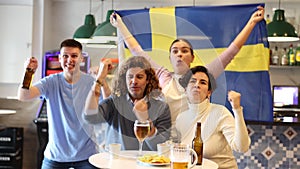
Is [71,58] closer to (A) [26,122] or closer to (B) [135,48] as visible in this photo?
(B) [135,48]

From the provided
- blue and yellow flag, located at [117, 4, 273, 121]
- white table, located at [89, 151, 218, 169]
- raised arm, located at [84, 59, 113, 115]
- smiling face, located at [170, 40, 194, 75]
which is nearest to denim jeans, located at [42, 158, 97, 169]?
white table, located at [89, 151, 218, 169]

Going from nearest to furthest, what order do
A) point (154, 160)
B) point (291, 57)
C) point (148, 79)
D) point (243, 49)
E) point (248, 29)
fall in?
1. point (154, 160)
2. point (148, 79)
3. point (248, 29)
4. point (243, 49)
5. point (291, 57)

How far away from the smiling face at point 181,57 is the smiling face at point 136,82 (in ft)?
0.67

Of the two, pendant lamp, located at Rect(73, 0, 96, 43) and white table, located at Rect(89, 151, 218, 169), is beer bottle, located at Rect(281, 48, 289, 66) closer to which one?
pendant lamp, located at Rect(73, 0, 96, 43)

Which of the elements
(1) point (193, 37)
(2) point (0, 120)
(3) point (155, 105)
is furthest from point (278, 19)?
(2) point (0, 120)

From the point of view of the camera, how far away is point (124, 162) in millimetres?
2291

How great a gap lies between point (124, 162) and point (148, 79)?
0.47m

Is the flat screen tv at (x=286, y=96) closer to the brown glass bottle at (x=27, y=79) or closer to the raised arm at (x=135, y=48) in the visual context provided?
the raised arm at (x=135, y=48)

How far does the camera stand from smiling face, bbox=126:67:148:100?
2.36 meters

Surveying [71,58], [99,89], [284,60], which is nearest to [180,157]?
[99,89]

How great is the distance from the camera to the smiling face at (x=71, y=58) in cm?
286

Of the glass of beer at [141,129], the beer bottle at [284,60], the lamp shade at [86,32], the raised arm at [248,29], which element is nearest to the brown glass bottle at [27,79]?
the glass of beer at [141,129]

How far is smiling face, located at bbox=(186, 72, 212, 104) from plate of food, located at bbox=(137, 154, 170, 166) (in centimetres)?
36

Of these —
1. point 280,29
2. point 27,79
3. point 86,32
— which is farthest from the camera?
point 86,32
